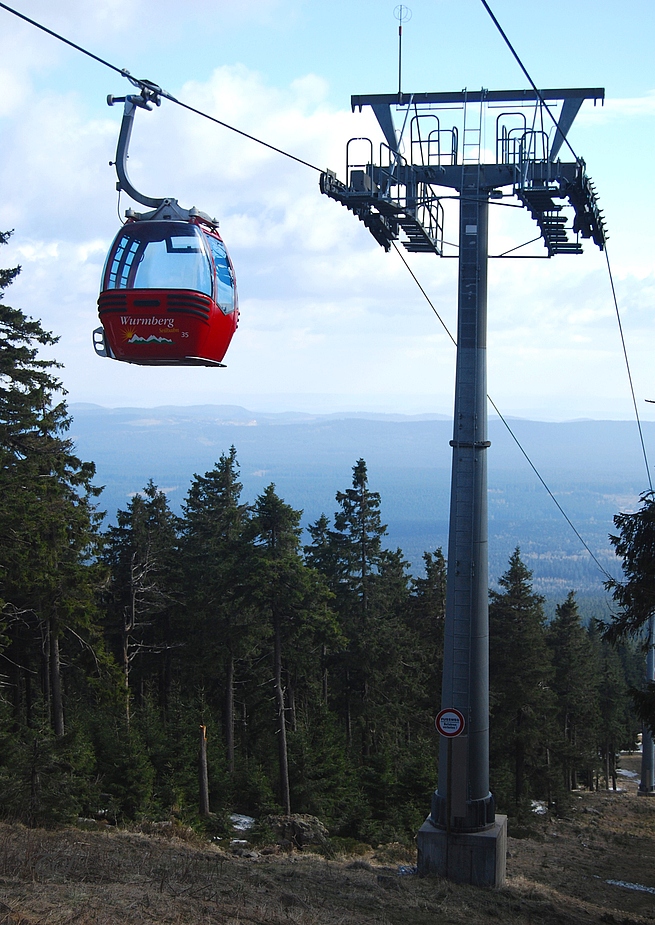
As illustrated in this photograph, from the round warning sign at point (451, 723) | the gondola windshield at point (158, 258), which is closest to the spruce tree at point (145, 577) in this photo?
the round warning sign at point (451, 723)

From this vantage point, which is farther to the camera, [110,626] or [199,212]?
[110,626]

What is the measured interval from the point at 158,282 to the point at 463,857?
33.3 ft

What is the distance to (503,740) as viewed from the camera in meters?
37.3

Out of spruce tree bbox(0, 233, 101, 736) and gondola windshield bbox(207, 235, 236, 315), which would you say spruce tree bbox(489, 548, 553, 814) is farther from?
gondola windshield bbox(207, 235, 236, 315)

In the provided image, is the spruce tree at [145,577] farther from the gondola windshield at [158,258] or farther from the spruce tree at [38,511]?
the gondola windshield at [158,258]

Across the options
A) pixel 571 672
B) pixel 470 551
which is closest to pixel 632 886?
pixel 470 551

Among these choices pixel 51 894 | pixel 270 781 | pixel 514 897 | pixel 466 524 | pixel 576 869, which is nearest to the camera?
pixel 51 894

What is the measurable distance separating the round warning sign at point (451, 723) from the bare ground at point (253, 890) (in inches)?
89.6

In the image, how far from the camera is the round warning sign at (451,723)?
1435 cm

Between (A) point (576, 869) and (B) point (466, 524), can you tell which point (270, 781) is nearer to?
(A) point (576, 869)

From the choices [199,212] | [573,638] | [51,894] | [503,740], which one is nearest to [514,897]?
[51,894]

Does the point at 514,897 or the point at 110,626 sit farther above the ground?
the point at 110,626

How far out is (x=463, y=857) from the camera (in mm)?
14383

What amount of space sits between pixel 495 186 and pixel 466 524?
5.82m
